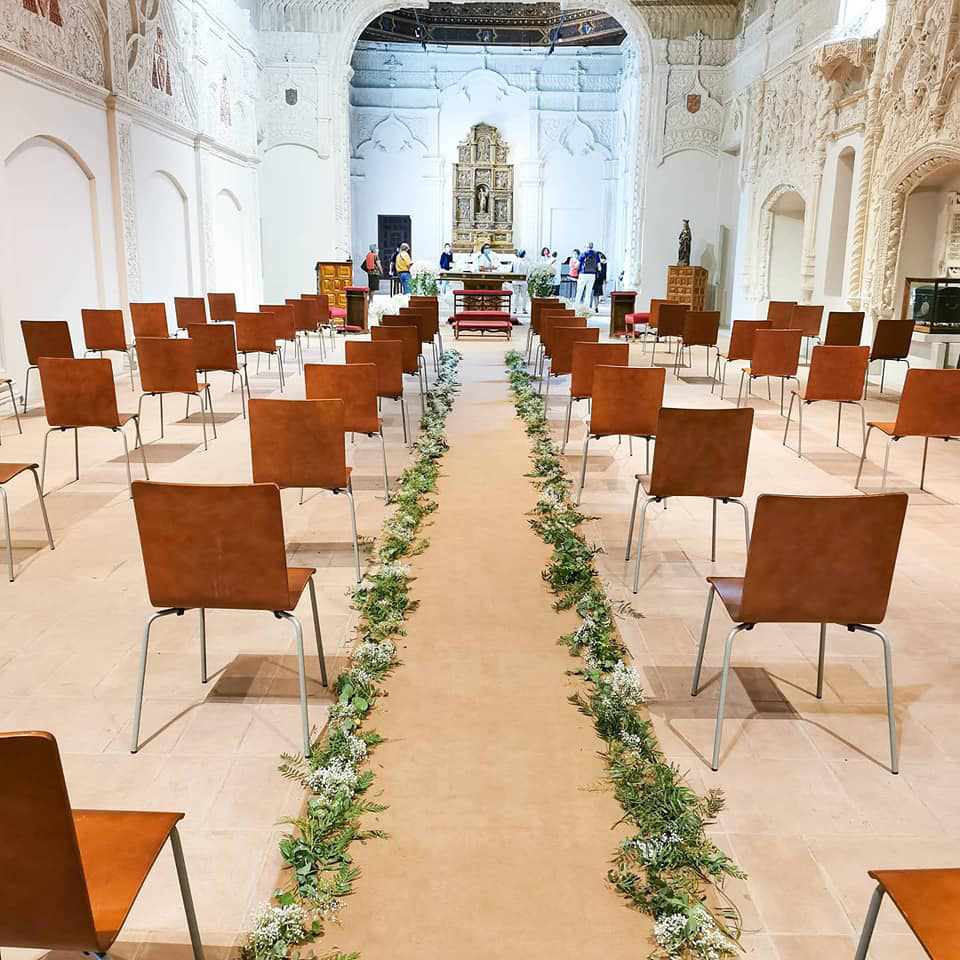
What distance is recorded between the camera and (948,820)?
2.84 m

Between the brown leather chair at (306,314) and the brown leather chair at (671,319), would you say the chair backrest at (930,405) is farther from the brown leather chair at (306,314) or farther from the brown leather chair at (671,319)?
the brown leather chair at (306,314)

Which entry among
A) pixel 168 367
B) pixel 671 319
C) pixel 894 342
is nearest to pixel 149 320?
pixel 168 367

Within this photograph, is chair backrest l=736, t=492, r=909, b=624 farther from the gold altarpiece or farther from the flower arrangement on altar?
the gold altarpiece

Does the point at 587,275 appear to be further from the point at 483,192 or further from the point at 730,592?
the point at 730,592

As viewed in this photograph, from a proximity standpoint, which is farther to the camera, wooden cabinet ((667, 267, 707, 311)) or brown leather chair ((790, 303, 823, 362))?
wooden cabinet ((667, 267, 707, 311))

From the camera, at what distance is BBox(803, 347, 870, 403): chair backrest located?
7156mm

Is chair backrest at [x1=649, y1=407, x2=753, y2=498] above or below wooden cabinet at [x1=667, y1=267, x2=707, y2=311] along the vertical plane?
below

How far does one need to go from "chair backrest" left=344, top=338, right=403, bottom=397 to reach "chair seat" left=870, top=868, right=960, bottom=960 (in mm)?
5435

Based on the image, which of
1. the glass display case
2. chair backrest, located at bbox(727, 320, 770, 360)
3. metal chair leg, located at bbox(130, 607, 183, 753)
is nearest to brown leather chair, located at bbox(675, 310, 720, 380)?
chair backrest, located at bbox(727, 320, 770, 360)

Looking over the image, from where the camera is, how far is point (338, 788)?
2.87 m

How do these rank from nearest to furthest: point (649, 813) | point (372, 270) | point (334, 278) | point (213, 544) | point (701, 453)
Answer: point (649, 813)
point (213, 544)
point (701, 453)
point (334, 278)
point (372, 270)

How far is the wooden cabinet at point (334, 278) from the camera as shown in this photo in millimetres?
18266

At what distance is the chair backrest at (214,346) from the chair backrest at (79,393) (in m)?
2.18

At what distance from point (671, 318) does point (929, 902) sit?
11215 mm
